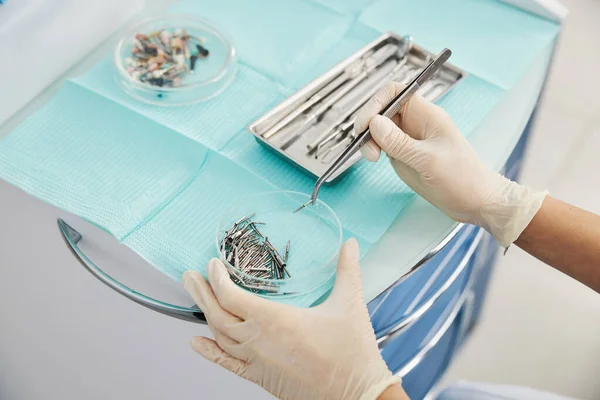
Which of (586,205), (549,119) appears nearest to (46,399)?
(586,205)

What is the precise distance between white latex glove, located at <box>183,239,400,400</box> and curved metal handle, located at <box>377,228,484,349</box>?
7.7 inches

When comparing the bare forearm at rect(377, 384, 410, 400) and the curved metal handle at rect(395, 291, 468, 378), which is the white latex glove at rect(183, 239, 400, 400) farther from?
the curved metal handle at rect(395, 291, 468, 378)

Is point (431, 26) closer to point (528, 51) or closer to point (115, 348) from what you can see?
point (528, 51)

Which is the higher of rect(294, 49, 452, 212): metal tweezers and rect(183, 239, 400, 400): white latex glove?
rect(294, 49, 452, 212): metal tweezers

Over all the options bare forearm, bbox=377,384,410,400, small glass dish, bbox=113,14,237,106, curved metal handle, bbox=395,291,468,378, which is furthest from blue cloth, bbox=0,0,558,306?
curved metal handle, bbox=395,291,468,378

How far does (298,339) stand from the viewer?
0.90 metres

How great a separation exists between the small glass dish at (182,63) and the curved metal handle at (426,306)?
570 millimetres

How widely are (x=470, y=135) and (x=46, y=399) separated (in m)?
1.17

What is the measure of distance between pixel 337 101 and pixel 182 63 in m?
0.33

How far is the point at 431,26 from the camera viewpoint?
141cm

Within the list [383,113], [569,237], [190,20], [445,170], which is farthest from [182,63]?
[569,237]

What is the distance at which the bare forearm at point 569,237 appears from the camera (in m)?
1.11

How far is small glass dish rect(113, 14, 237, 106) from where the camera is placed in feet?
4.02

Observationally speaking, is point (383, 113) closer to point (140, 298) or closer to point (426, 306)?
point (426, 306)
